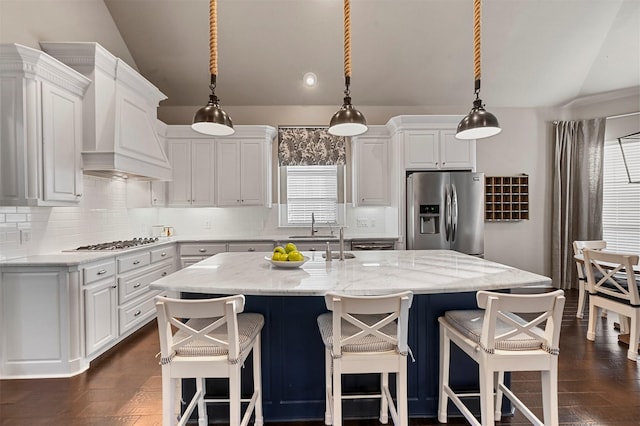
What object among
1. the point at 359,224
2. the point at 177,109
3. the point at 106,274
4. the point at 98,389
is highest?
the point at 177,109

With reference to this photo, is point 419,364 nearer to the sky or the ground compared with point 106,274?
nearer to the ground

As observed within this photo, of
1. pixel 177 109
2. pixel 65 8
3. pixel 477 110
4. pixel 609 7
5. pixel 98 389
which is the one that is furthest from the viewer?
pixel 177 109

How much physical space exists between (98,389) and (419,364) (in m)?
2.37

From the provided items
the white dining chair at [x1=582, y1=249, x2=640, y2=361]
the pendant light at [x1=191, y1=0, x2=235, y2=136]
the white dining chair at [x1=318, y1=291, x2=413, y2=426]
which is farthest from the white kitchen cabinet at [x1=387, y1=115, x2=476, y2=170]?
the white dining chair at [x1=318, y1=291, x2=413, y2=426]

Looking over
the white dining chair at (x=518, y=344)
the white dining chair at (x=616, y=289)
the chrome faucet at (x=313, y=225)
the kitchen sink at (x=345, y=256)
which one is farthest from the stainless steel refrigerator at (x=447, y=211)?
the white dining chair at (x=518, y=344)

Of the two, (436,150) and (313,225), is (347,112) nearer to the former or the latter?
(436,150)

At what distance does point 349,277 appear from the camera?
1.86 m

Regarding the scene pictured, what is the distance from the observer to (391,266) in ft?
7.25

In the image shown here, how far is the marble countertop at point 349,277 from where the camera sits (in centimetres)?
162

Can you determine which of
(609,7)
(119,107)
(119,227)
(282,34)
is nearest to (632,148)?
(609,7)

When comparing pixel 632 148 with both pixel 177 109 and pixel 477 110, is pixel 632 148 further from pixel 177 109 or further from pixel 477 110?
pixel 177 109

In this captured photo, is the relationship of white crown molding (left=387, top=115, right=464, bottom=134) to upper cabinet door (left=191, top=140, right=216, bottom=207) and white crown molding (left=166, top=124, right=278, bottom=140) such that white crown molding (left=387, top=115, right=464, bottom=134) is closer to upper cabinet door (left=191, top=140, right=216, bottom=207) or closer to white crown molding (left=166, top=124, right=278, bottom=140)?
white crown molding (left=166, top=124, right=278, bottom=140)

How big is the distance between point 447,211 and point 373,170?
1175mm

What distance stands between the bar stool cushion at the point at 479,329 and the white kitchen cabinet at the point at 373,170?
271 centimetres
